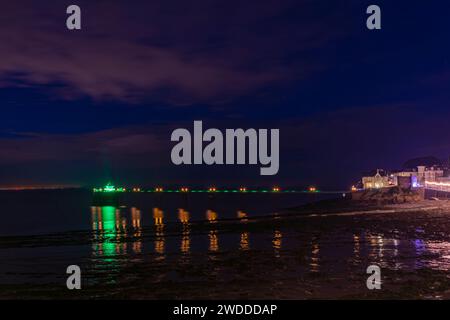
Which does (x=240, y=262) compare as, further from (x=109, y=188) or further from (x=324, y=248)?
(x=109, y=188)

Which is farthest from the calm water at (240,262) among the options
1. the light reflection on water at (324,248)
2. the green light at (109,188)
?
the green light at (109,188)

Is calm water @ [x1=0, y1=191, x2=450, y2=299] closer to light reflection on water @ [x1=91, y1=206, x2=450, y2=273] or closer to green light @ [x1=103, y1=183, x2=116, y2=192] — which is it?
light reflection on water @ [x1=91, y1=206, x2=450, y2=273]

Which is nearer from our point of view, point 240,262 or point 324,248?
point 240,262

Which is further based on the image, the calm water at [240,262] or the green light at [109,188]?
the green light at [109,188]

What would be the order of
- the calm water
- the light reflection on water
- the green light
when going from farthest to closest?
the green light < the light reflection on water < the calm water

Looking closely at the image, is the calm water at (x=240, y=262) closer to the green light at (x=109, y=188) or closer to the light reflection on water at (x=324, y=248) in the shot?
the light reflection on water at (x=324, y=248)

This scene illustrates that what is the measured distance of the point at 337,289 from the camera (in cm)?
1647

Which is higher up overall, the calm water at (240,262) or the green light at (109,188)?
the calm water at (240,262)

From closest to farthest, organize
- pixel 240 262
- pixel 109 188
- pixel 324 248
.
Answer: pixel 240 262 → pixel 324 248 → pixel 109 188

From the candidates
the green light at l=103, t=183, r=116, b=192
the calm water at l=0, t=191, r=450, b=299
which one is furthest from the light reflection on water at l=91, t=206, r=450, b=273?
the green light at l=103, t=183, r=116, b=192

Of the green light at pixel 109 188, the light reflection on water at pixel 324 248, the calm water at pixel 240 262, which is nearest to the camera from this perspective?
the calm water at pixel 240 262

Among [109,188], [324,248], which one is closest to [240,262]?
[324,248]
